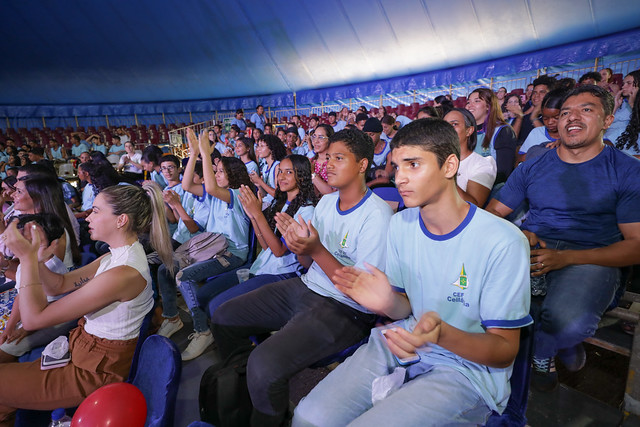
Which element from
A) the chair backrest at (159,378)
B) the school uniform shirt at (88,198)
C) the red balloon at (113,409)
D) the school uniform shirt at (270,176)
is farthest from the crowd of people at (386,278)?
the school uniform shirt at (88,198)

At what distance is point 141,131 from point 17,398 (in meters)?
16.6

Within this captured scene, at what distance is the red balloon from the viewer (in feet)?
3.47

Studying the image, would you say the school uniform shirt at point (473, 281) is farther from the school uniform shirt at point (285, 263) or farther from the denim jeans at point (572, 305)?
the school uniform shirt at point (285, 263)

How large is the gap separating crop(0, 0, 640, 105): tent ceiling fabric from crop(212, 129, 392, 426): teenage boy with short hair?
36.9 feet

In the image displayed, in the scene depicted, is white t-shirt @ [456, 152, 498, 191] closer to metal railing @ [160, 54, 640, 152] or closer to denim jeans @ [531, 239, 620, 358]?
denim jeans @ [531, 239, 620, 358]

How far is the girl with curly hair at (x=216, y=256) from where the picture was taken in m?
2.59

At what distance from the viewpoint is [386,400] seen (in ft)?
3.87

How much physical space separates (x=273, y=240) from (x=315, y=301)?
0.61 metres

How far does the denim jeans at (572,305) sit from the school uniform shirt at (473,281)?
1.66 ft

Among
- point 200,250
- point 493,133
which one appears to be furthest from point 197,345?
point 493,133

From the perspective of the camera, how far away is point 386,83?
13.9 meters

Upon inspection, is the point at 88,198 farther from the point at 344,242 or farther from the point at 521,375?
the point at 521,375

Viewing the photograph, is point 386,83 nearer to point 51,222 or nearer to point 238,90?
point 238,90

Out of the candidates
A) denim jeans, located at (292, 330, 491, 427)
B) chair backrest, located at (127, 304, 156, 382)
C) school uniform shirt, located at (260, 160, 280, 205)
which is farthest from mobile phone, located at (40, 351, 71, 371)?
school uniform shirt, located at (260, 160, 280, 205)
